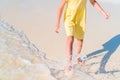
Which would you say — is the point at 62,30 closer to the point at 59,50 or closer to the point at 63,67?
the point at 59,50

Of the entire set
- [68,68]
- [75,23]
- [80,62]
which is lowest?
[80,62]

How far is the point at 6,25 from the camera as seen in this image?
789 centimetres

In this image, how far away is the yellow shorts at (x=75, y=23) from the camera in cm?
658

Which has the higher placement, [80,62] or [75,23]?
[75,23]

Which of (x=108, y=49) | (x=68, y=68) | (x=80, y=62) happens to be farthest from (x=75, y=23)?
(x=108, y=49)

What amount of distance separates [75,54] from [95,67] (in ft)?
1.48

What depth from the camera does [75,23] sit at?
22.0ft

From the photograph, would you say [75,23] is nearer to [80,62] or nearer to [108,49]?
[80,62]

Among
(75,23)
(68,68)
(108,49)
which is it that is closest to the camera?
(68,68)

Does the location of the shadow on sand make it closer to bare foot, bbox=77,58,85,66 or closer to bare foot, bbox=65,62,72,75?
bare foot, bbox=77,58,85,66

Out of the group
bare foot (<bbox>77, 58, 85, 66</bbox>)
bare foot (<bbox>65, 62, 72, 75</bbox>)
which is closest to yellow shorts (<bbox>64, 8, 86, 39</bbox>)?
bare foot (<bbox>77, 58, 85, 66</bbox>)

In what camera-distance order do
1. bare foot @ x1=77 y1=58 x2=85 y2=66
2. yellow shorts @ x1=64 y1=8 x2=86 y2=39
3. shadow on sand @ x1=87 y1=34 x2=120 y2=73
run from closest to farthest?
yellow shorts @ x1=64 y1=8 x2=86 y2=39
bare foot @ x1=77 y1=58 x2=85 y2=66
shadow on sand @ x1=87 y1=34 x2=120 y2=73

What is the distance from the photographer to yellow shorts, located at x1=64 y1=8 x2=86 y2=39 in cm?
658

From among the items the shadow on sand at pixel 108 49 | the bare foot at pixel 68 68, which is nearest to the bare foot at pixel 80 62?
the shadow on sand at pixel 108 49
